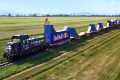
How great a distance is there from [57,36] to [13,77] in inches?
769

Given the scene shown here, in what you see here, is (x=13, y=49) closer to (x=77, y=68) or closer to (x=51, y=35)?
(x=77, y=68)

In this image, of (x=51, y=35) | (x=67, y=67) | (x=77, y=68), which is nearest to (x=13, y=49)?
(x=67, y=67)

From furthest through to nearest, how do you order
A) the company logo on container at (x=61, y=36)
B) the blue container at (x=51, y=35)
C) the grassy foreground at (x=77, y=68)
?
the company logo on container at (x=61, y=36), the blue container at (x=51, y=35), the grassy foreground at (x=77, y=68)

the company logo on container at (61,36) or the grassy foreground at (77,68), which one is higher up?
the company logo on container at (61,36)

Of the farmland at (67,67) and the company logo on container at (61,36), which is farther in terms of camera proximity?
the company logo on container at (61,36)

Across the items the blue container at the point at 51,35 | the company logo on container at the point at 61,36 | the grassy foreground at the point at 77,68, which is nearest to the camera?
the grassy foreground at the point at 77,68

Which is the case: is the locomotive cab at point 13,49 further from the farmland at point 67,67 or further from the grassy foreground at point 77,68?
the grassy foreground at point 77,68

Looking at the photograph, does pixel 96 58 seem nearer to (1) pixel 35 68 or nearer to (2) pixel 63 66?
(2) pixel 63 66

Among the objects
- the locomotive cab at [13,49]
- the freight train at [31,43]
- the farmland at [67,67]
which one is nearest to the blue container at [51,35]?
the freight train at [31,43]

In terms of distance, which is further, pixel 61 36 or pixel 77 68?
pixel 61 36

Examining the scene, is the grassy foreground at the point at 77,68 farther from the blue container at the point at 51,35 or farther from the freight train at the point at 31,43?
the blue container at the point at 51,35

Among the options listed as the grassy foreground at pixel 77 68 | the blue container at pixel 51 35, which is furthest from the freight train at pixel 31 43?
the grassy foreground at pixel 77 68

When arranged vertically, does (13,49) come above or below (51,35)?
below

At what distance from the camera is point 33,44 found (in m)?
31.7
